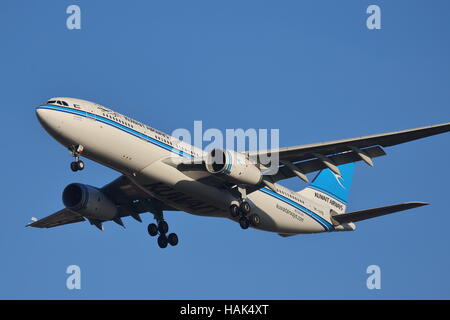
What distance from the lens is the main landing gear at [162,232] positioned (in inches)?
1832

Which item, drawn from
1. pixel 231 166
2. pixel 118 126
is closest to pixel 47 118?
pixel 118 126

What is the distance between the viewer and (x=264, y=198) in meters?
44.4

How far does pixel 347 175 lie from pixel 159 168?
17834 mm

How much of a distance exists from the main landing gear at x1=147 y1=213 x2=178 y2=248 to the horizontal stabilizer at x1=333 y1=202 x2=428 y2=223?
30.9ft

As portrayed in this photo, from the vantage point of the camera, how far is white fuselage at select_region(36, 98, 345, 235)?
3775cm

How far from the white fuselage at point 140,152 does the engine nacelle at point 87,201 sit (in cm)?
477

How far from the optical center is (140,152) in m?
39.1

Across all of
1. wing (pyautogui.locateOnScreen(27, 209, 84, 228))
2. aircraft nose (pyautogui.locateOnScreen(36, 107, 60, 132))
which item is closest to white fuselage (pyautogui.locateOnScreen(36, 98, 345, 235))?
aircraft nose (pyautogui.locateOnScreen(36, 107, 60, 132))

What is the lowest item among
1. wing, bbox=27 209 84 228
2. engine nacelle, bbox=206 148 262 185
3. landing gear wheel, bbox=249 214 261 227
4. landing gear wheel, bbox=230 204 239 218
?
landing gear wheel, bbox=249 214 261 227

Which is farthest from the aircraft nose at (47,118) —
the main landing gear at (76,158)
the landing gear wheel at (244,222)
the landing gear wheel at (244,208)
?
the landing gear wheel at (244,222)

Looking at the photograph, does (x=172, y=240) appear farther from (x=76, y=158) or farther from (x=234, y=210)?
(x=76, y=158)

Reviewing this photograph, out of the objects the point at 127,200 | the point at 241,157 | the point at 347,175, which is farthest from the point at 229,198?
the point at 347,175

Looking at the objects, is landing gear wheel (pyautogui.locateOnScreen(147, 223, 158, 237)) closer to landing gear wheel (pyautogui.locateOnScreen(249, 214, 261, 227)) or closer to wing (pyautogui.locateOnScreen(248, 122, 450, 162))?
landing gear wheel (pyautogui.locateOnScreen(249, 214, 261, 227))

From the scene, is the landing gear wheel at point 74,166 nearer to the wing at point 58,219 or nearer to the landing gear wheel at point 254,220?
the landing gear wheel at point 254,220
